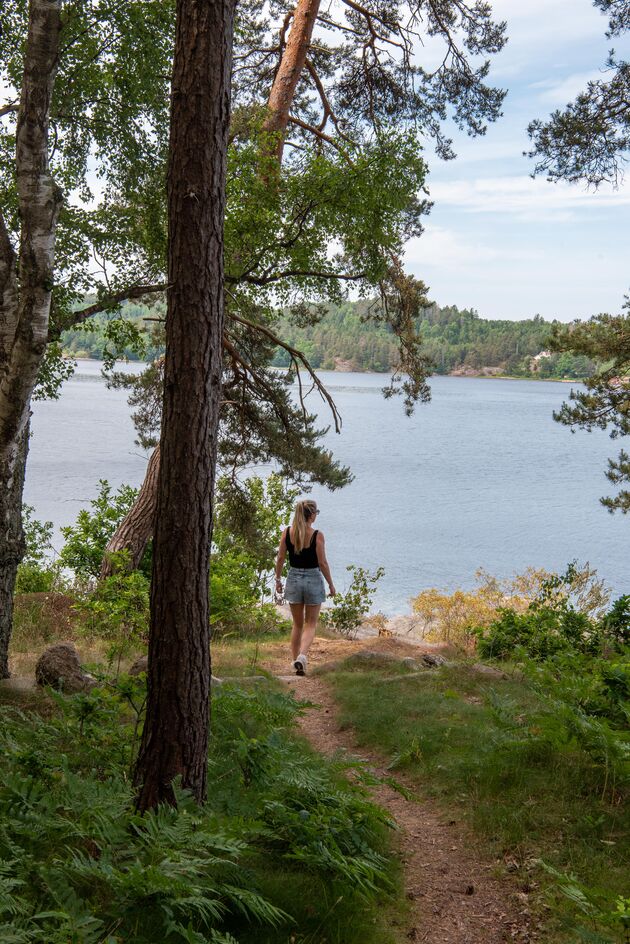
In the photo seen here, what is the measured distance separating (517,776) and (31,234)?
4873mm

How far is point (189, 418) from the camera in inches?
142

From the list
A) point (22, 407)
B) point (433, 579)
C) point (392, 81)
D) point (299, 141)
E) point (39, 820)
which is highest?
point (392, 81)

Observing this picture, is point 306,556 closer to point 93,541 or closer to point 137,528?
point 137,528

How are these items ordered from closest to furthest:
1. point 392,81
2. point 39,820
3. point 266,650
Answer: point 39,820, point 266,650, point 392,81

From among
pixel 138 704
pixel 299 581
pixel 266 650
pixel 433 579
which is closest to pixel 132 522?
pixel 266 650

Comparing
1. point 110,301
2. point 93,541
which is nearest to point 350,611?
point 93,541

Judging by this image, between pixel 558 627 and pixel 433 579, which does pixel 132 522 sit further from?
pixel 433 579

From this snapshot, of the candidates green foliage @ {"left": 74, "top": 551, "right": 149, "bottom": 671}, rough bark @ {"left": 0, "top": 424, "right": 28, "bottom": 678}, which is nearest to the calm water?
green foliage @ {"left": 74, "top": 551, "right": 149, "bottom": 671}

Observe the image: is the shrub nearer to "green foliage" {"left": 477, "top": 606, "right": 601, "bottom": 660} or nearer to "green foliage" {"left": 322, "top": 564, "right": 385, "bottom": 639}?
"green foliage" {"left": 322, "top": 564, "right": 385, "bottom": 639}

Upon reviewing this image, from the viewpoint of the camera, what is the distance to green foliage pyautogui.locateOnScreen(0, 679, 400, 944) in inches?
106

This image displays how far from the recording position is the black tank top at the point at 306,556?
26.5 feet

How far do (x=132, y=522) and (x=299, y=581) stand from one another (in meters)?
4.02

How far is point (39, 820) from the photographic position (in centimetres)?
309

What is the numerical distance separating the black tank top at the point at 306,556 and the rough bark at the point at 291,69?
5.29 meters
